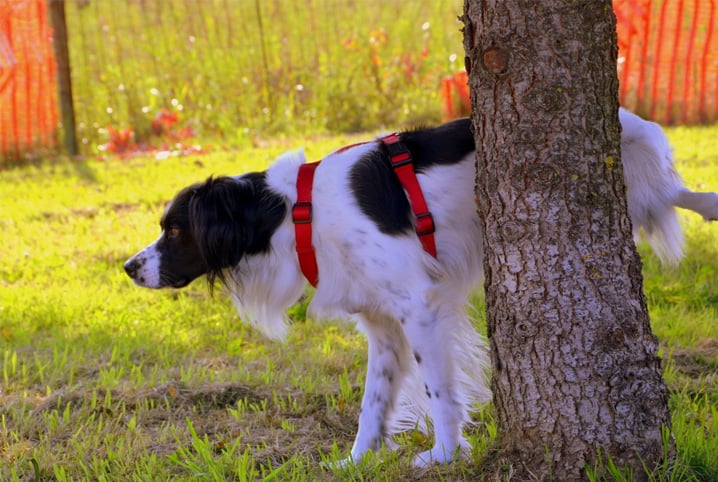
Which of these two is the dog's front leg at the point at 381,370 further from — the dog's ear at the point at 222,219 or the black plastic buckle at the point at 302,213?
the dog's ear at the point at 222,219

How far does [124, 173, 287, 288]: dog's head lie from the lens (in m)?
3.43

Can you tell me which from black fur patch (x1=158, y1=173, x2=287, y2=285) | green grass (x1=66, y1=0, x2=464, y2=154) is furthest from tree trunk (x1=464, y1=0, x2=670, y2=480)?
green grass (x1=66, y1=0, x2=464, y2=154)

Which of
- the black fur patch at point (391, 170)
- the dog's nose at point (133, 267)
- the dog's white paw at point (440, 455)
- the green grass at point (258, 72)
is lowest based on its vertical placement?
the green grass at point (258, 72)

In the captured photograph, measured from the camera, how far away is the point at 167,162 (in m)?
9.29

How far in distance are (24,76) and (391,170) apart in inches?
309

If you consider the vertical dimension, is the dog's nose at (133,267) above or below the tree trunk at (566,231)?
below

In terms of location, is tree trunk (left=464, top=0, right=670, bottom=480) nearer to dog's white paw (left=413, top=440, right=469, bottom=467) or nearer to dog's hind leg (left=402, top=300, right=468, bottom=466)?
dog's white paw (left=413, top=440, right=469, bottom=467)

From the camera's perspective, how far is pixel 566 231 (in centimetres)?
260

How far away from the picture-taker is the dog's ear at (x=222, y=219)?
3.43 meters

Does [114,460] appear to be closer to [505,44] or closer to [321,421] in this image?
[321,421]

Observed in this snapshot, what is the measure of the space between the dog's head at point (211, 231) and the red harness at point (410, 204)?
114 millimetres

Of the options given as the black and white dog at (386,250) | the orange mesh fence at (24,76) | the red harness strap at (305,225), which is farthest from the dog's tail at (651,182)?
the orange mesh fence at (24,76)

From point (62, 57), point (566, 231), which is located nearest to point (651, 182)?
point (566, 231)

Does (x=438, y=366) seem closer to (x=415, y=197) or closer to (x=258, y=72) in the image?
(x=415, y=197)
